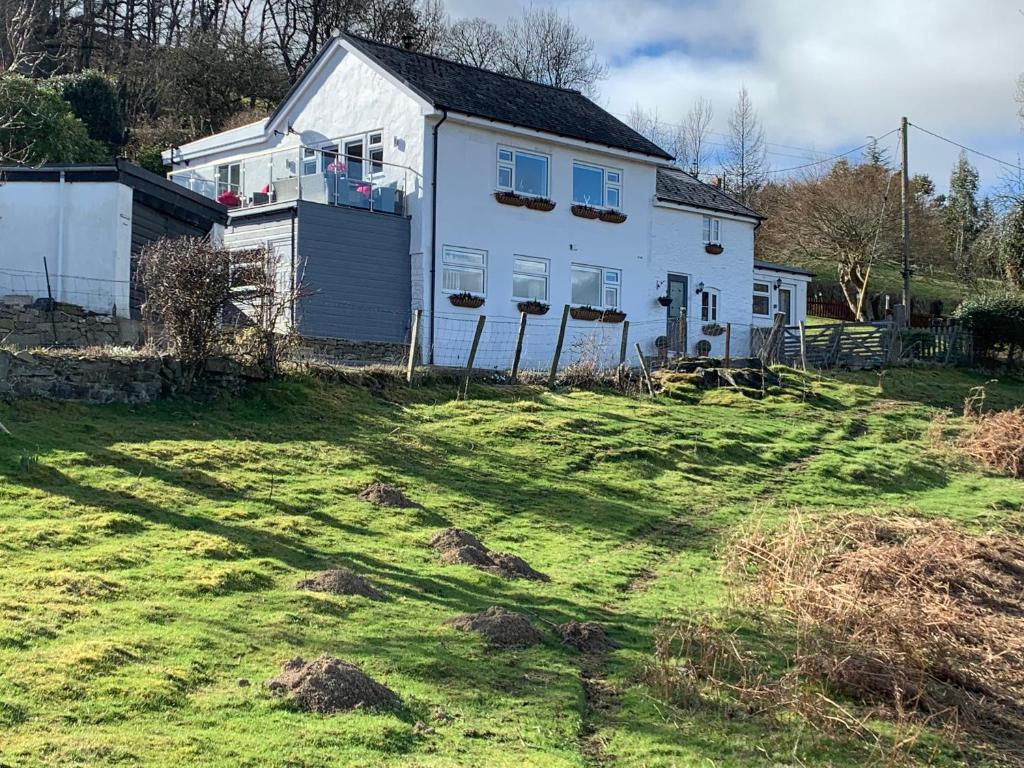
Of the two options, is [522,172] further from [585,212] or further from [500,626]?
[500,626]

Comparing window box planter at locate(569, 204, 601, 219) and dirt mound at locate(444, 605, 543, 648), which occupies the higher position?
Result: window box planter at locate(569, 204, 601, 219)

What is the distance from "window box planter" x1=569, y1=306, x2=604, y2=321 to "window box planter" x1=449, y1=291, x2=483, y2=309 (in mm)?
2951

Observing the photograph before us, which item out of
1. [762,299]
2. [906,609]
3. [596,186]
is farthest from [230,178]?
[906,609]

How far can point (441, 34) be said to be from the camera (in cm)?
6050

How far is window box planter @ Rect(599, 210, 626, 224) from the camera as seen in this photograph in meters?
32.3

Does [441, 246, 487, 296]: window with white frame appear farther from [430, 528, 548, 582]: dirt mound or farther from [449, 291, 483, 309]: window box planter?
[430, 528, 548, 582]: dirt mound

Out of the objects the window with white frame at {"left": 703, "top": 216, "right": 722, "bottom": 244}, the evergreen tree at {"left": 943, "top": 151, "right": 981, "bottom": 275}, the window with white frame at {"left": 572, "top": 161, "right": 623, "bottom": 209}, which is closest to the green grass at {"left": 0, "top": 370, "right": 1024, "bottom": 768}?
the window with white frame at {"left": 572, "top": 161, "right": 623, "bottom": 209}

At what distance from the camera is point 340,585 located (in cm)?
1047

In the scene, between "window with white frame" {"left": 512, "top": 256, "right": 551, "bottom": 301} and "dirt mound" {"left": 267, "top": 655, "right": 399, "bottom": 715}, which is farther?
"window with white frame" {"left": 512, "top": 256, "right": 551, "bottom": 301}

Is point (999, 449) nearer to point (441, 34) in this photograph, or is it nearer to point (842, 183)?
point (842, 183)

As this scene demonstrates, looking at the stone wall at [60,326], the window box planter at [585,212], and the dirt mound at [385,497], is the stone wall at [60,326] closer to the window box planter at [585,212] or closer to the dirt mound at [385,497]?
the dirt mound at [385,497]

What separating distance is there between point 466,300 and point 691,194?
427 inches

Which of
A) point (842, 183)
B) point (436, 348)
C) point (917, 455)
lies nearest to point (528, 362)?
point (436, 348)

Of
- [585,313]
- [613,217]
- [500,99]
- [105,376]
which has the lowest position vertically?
[105,376]
